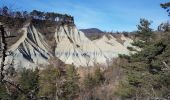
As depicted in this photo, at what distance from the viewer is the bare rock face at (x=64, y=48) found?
10362 cm

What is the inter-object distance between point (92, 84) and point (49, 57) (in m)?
33.7

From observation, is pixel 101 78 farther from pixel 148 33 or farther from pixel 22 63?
pixel 148 33

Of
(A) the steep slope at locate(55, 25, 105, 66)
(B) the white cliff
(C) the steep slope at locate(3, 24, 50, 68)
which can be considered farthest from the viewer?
(A) the steep slope at locate(55, 25, 105, 66)

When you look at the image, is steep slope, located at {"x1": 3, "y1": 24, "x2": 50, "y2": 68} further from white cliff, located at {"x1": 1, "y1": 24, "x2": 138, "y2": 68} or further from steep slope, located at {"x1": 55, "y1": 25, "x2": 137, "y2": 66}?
steep slope, located at {"x1": 55, "y1": 25, "x2": 137, "y2": 66}

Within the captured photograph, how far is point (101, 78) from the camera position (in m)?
85.9

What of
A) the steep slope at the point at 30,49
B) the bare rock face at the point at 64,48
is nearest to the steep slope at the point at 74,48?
the bare rock face at the point at 64,48

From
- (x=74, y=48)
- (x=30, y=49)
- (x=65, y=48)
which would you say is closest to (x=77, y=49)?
(x=74, y=48)

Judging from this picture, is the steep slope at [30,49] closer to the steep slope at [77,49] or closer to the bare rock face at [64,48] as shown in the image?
the bare rock face at [64,48]

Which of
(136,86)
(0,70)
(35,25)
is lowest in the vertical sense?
(136,86)

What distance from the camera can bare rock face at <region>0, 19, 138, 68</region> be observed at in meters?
104

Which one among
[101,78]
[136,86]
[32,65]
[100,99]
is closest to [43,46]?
[32,65]

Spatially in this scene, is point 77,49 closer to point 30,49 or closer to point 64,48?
point 64,48

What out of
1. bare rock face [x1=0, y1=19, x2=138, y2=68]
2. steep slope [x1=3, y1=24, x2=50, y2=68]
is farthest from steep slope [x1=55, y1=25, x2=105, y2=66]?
steep slope [x1=3, y1=24, x2=50, y2=68]

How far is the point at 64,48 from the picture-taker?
395ft
